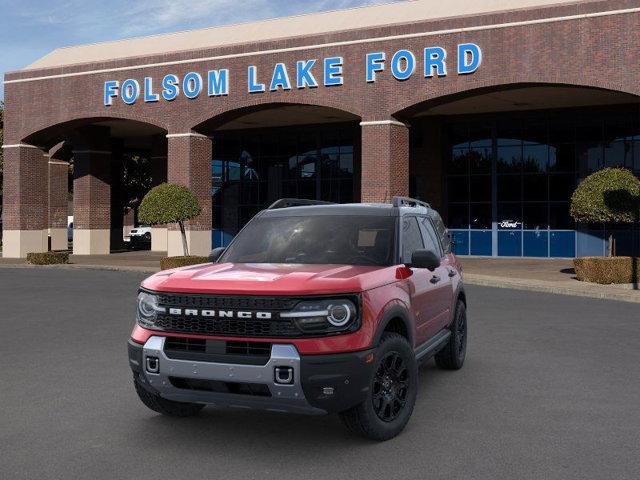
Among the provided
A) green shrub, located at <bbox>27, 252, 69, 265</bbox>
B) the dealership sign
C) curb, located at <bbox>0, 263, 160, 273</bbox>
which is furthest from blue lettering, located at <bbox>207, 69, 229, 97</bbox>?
green shrub, located at <bbox>27, 252, 69, 265</bbox>

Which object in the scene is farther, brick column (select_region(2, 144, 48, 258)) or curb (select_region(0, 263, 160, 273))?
brick column (select_region(2, 144, 48, 258))

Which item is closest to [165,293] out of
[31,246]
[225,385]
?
[225,385]

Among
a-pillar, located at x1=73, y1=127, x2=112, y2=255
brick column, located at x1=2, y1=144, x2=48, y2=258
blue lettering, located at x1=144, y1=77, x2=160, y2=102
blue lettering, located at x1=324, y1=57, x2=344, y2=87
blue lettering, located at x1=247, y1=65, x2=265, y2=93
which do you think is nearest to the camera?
blue lettering, located at x1=324, y1=57, x2=344, y2=87

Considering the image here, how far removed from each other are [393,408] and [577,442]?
4.76 feet

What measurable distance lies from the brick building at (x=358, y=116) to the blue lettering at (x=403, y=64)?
0.05m

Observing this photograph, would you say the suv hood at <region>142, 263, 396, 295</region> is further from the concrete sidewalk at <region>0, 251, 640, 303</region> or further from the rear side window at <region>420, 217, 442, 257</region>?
the concrete sidewalk at <region>0, 251, 640, 303</region>

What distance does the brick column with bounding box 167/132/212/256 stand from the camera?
110 feet

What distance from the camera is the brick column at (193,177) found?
110 feet

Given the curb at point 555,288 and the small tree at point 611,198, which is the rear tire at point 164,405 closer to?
the curb at point 555,288

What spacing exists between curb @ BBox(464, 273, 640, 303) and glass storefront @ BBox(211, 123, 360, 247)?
18.2 meters

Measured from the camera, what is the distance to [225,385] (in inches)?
215

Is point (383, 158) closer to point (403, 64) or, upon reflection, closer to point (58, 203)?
point (403, 64)

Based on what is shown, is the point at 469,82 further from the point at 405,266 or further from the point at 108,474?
the point at 108,474

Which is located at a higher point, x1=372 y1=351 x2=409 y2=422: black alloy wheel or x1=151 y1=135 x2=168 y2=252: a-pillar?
x1=151 y1=135 x2=168 y2=252: a-pillar
